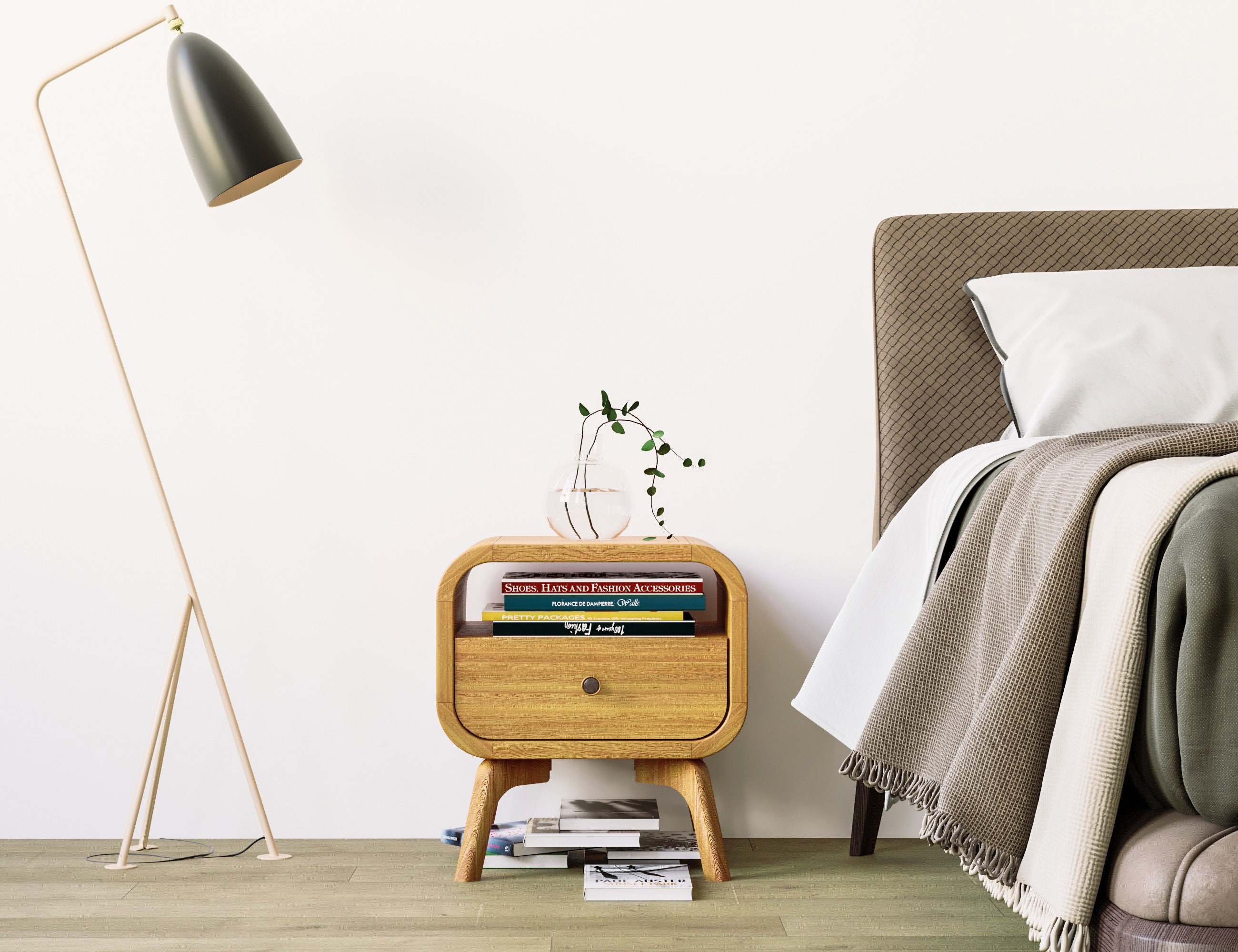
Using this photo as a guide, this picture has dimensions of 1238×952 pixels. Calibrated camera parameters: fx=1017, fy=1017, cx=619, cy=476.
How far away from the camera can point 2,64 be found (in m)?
1.87

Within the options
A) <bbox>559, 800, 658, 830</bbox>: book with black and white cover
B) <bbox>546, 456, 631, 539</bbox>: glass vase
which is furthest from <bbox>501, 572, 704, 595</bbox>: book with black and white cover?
<bbox>559, 800, 658, 830</bbox>: book with black and white cover

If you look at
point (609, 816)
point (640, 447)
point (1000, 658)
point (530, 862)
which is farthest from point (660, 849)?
point (1000, 658)

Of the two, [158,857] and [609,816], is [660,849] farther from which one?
[158,857]

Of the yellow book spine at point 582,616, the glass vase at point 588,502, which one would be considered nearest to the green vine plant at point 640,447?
the glass vase at point 588,502

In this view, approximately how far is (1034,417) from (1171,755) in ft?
2.76

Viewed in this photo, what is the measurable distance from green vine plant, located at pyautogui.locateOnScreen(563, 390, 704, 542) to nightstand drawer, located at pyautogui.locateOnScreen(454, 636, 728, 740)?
7.7 inches

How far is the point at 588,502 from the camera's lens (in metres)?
1.71

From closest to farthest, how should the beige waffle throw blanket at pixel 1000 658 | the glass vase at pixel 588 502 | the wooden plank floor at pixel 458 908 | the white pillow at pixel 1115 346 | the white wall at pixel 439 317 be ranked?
the beige waffle throw blanket at pixel 1000 658 < the wooden plank floor at pixel 458 908 < the white pillow at pixel 1115 346 < the glass vase at pixel 588 502 < the white wall at pixel 439 317

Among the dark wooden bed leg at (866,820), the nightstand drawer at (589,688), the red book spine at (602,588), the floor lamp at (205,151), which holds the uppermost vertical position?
the floor lamp at (205,151)

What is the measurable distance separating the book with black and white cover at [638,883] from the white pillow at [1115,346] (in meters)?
0.86

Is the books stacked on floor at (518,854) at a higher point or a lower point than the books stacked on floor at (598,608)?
lower

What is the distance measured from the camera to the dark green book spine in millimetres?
1569

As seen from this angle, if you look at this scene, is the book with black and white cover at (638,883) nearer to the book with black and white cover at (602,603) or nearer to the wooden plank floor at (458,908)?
the wooden plank floor at (458,908)

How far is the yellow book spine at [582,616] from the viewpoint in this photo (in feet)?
5.17
